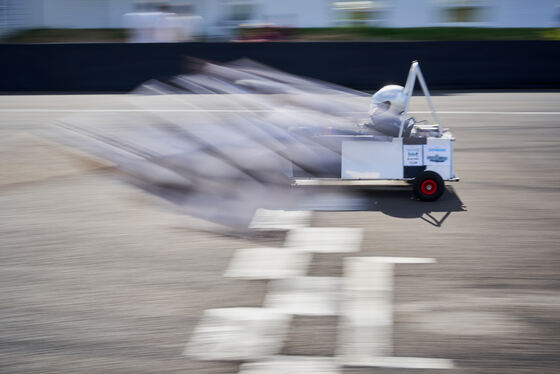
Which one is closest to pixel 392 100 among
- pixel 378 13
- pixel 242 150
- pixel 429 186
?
pixel 429 186

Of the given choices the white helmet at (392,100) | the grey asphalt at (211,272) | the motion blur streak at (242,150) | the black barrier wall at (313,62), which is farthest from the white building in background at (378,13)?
the white helmet at (392,100)

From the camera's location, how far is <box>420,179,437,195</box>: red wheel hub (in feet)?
23.6

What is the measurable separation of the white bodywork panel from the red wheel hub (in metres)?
0.27

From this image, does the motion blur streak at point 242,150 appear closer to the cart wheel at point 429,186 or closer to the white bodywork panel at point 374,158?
the white bodywork panel at point 374,158

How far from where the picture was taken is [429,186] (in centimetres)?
721

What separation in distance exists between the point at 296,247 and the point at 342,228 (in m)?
0.71

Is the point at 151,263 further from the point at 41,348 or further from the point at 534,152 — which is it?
the point at 534,152

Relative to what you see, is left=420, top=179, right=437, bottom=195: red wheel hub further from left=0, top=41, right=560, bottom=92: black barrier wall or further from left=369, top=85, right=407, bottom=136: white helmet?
left=0, top=41, right=560, bottom=92: black barrier wall

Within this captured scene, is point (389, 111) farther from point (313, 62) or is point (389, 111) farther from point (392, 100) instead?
point (313, 62)

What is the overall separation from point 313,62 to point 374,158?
376 inches

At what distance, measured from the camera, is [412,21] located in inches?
982

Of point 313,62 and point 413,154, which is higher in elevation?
point 313,62

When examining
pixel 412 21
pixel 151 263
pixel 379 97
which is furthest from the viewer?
pixel 412 21

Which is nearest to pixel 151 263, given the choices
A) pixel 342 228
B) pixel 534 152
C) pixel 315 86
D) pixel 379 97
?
pixel 342 228
